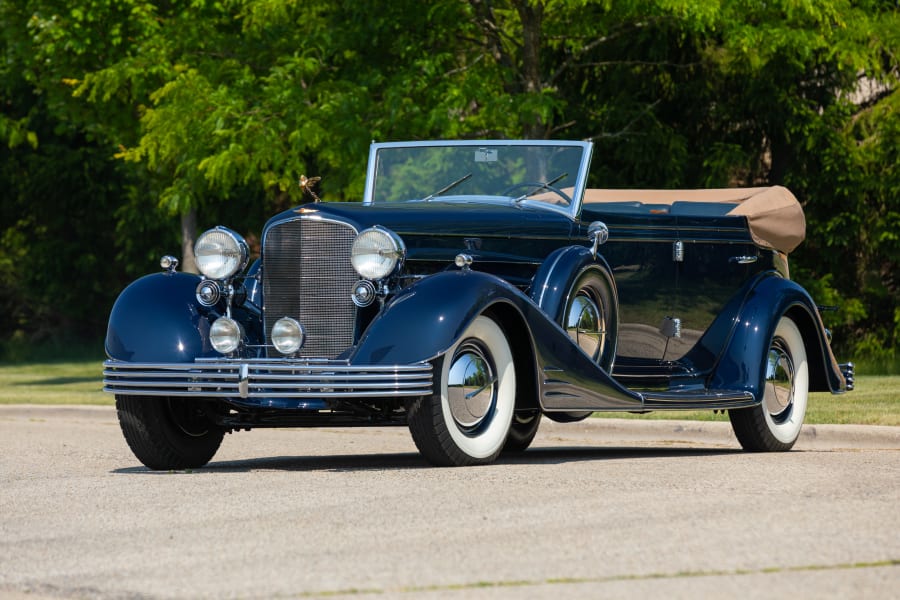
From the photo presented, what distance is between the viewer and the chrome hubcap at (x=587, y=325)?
8.36m

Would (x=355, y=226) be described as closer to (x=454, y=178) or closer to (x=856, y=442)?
(x=454, y=178)

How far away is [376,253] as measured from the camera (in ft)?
25.2

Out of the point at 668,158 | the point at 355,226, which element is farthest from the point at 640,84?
the point at 355,226

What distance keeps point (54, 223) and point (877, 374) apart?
21721 millimetres

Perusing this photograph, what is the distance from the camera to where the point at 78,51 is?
66.0 ft

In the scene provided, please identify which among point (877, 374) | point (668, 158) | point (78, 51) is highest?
→ point (78, 51)

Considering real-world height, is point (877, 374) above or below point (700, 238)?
below

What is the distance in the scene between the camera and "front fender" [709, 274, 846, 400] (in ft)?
30.3

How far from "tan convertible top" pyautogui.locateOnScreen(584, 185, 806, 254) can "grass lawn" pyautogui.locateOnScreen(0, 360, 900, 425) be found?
1531 mm

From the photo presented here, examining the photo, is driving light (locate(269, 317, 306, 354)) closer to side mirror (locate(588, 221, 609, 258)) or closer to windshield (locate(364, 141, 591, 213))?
A: windshield (locate(364, 141, 591, 213))

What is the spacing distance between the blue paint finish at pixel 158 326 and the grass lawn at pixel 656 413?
5.05 m

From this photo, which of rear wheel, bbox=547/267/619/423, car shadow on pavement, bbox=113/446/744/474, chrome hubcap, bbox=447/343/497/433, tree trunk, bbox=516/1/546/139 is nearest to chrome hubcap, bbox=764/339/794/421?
car shadow on pavement, bbox=113/446/744/474

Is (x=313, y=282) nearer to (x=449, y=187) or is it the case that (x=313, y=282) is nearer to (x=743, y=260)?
(x=449, y=187)

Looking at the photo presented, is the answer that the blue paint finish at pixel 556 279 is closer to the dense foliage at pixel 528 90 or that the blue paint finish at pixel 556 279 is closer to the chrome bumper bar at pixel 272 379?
the chrome bumper bar at pixel 272 379
